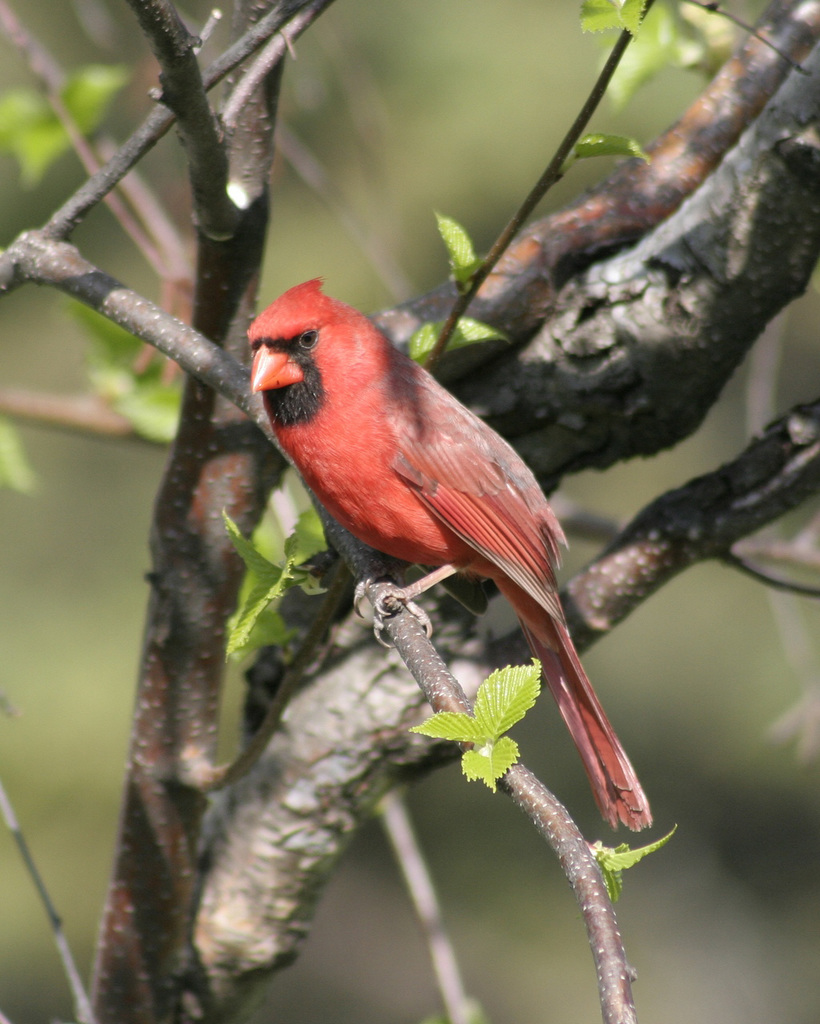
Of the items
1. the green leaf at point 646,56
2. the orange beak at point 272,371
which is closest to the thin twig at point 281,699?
the orange beak at point 272,371

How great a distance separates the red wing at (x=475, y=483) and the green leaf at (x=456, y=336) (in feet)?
1.10

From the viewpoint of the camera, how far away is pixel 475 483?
2.31 metres

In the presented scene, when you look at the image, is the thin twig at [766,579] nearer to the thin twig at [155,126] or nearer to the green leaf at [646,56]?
the green leaf at [646,56]

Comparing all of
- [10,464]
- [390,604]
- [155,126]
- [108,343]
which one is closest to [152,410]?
[108,343]

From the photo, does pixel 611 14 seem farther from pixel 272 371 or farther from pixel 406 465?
pixel 406 465

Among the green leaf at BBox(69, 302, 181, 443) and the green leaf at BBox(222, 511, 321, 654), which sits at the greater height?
the green leaf at BBox(69, 302, 181, 443)

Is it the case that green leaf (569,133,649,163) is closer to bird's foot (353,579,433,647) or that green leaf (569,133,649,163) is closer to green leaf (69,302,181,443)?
bird's foot (353,579,433,647)

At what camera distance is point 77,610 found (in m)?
6.38

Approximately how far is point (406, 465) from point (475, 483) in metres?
0.15

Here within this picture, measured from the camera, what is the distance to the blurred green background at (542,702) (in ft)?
20.1

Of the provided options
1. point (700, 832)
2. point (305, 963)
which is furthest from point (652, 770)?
point (305, 963)

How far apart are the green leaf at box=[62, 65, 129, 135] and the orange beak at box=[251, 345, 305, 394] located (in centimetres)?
96

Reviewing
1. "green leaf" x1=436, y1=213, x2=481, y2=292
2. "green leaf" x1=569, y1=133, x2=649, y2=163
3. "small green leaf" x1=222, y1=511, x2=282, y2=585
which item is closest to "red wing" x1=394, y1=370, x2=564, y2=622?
"green leaf" x1=436, y1=213, x2=481, y2=292

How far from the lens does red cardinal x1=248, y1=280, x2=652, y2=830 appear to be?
219 centimetres
